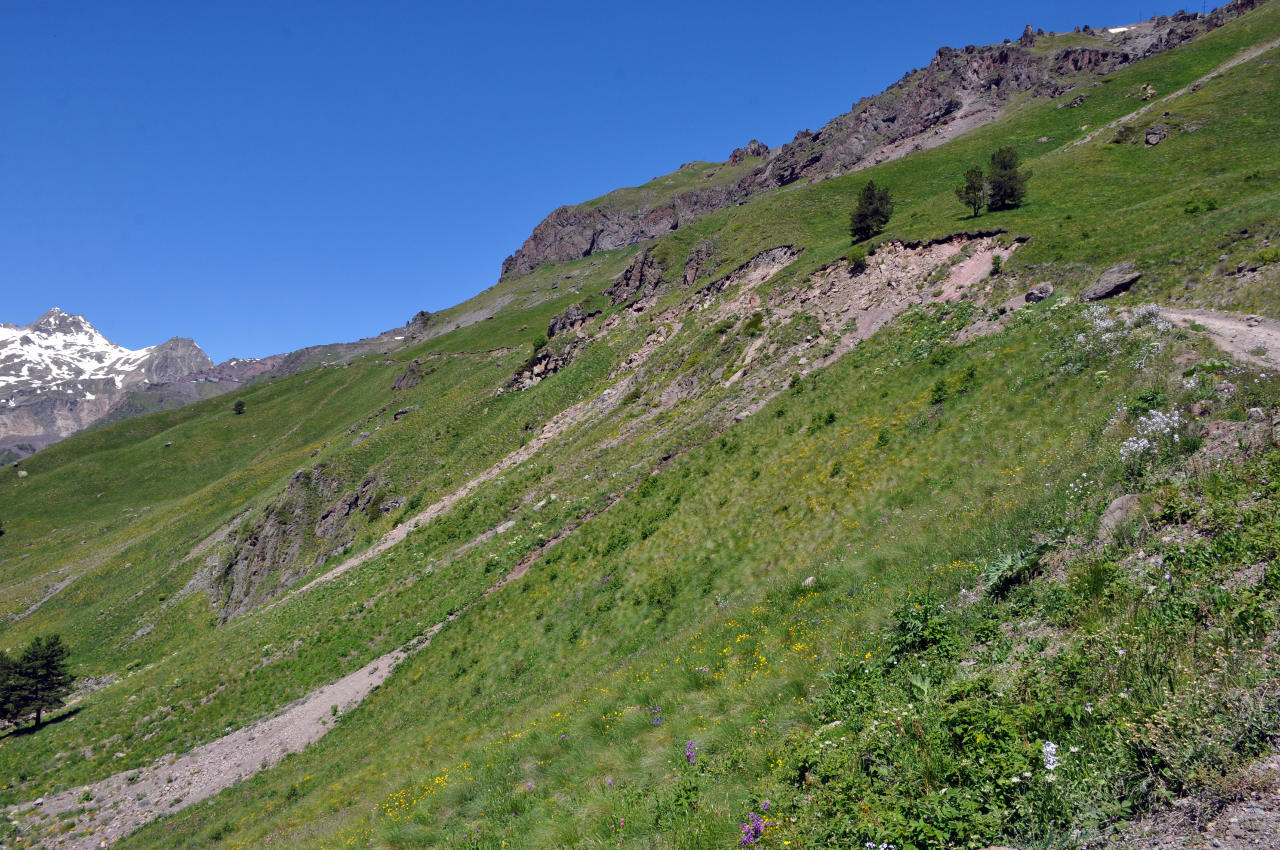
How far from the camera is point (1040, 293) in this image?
23.3 meters

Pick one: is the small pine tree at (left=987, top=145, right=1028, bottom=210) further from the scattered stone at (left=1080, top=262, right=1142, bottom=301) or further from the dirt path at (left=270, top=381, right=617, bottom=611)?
the dirt path at (left=270, top=381, right=617, bottom=611)

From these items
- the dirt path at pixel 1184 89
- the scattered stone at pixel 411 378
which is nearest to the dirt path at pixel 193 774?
the dirt path at pixel 1184 89

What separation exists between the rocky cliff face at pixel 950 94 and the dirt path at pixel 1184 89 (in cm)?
4467

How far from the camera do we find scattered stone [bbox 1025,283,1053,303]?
2317cm

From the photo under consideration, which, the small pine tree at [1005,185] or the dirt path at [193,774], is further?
the small pine tree at [1005,185]

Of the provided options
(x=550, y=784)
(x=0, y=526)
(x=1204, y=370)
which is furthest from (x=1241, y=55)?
(x=0, y=526)

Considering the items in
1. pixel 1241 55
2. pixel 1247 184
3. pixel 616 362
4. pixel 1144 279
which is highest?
pixel 1241 55

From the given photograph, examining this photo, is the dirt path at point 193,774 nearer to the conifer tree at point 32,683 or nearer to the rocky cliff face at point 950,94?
the conifer tree at point 32,683

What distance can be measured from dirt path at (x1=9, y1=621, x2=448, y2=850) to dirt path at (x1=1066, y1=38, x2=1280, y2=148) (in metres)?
69.9

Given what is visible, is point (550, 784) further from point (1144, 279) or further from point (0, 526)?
point (0, 526)

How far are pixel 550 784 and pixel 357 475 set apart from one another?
5561cm

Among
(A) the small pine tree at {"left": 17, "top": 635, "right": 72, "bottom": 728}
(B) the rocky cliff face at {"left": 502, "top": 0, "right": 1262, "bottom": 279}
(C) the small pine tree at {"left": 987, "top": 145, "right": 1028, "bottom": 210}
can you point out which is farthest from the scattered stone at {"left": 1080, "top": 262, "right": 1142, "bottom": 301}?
(B) the rocky cliff face at {"left": 502, "top": 0, "right": 1262, "bottom": 279}

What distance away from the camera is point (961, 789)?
16.9 feet

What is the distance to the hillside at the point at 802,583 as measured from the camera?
5.77 m
